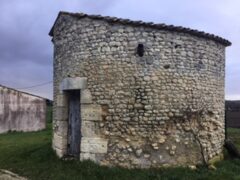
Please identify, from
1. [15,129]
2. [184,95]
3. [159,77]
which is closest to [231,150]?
[184,95]

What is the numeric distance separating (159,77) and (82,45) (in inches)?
94.5

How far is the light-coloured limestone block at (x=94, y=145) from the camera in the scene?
9.33 meters

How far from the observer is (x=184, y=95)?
9.64m

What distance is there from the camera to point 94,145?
942cm

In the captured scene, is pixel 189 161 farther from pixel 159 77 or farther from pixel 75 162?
pixel 75 162

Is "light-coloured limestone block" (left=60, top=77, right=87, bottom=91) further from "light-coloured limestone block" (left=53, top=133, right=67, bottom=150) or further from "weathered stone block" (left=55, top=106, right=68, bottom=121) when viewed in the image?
"light-coloured limestone block" (left=53, top=133, right=67, bottom=150)

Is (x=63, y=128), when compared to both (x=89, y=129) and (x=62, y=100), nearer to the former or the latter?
(x=62, y=100)

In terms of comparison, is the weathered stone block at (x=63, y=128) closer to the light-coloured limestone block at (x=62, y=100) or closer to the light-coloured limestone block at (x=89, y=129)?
the light-coloured limestone block at (x=62, y=100)

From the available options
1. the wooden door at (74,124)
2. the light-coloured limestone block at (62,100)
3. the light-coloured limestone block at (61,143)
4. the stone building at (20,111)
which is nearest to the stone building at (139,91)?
the wooden door at (74,124)

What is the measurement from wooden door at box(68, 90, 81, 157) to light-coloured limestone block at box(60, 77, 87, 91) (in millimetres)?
386

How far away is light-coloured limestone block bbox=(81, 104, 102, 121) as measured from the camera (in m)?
9.45

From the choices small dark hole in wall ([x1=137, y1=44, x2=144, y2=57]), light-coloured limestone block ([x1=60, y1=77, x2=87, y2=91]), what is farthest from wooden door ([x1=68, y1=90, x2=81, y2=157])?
small dark hole in wall ([x1=137, y1=44, x2=144, y2=57])

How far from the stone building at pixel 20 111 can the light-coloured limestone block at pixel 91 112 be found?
14360 millimetres

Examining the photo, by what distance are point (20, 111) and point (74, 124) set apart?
1402cm
